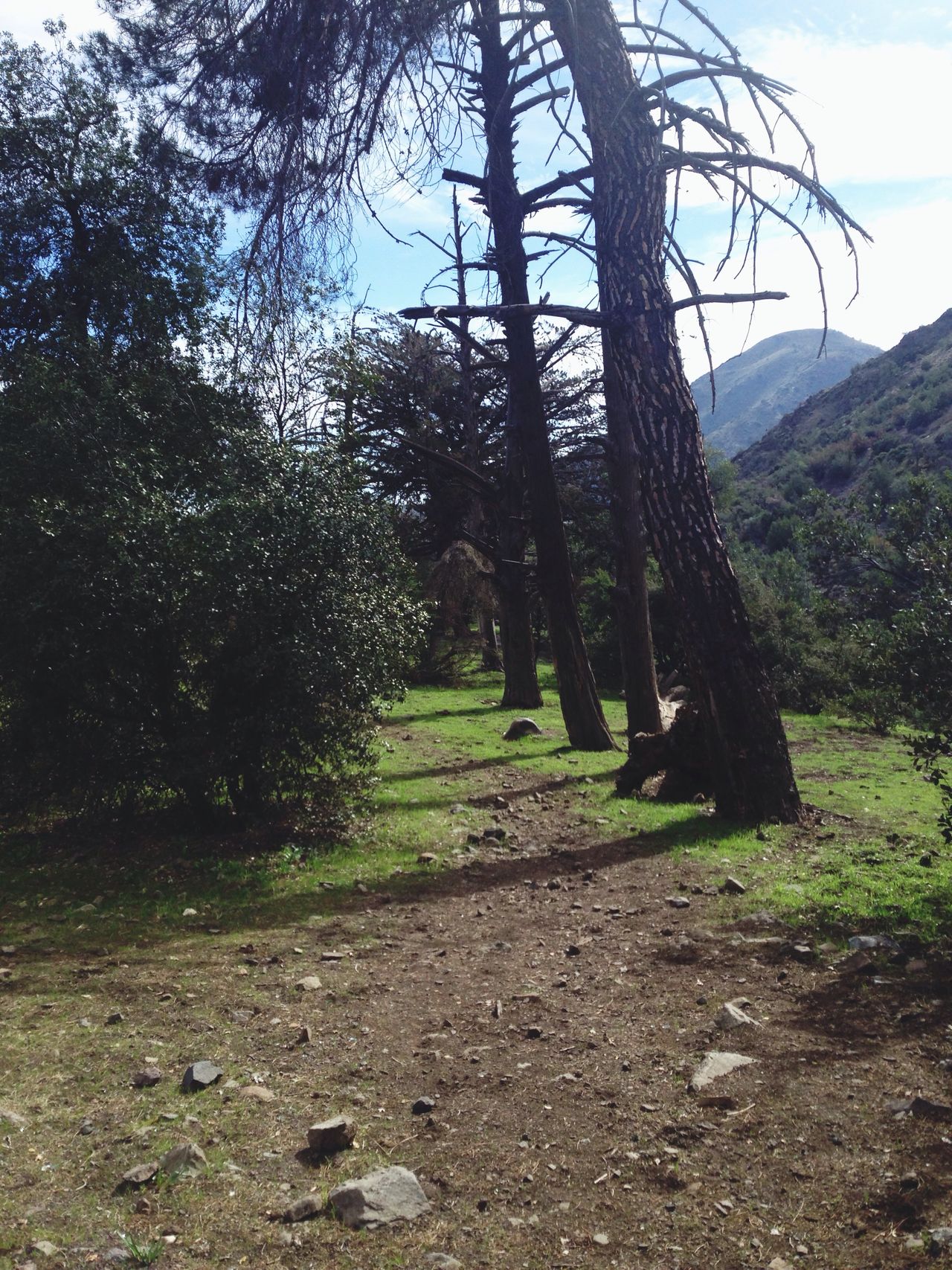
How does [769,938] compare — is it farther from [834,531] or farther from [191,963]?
[834,531]

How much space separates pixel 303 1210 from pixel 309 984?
2.10 metres

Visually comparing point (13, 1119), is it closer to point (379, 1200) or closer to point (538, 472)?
point (379, 1200)

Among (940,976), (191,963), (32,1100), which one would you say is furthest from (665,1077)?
(191,963)

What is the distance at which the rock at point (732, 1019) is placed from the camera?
4.07 meters

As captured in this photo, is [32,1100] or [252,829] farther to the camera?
[252,829]

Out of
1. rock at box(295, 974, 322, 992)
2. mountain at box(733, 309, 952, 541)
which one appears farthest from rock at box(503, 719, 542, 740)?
mountain at box(733, 309, 952, 541)

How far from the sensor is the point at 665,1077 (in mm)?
3691

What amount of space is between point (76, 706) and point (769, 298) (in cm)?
681

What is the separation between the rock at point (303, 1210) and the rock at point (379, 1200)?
5 cm

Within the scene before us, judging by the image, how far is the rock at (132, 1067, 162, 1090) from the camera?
370 centimetres

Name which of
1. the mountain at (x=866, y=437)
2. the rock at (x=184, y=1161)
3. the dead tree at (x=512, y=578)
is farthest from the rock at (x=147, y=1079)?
the mountain at (x=866, y=437)

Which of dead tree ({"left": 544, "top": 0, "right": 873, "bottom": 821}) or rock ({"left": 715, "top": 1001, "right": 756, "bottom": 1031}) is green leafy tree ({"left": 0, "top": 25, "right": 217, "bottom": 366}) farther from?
rock ({"left": 715, "top": 1001, "right": 756, "bottom": 1031})

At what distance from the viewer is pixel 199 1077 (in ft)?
12.1

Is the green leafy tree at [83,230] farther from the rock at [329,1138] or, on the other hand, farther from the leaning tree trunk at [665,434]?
the rock at [329,1138]
